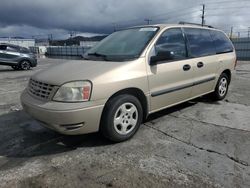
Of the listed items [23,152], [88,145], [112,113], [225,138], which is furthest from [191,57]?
[23,152]

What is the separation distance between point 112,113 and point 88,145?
2.12 feet

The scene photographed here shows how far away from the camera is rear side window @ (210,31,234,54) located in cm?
534

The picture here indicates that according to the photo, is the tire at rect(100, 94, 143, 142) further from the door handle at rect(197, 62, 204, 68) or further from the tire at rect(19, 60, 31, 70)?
the tire at rect(19, 60, 31, 70)

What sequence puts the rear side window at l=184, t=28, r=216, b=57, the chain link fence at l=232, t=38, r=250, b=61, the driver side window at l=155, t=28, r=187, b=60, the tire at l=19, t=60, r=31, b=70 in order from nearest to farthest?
the driver side window at l=155, t=28, r=187, b=60, the rear side window at l=184, t=28, r=216, b=57, the tire at l=19, t=60, r=31, b=70, the chain link fence at l=232, t=38, r=250, b=61

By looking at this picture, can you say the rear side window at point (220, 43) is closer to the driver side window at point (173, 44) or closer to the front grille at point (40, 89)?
the driver side window at point (173, 44)

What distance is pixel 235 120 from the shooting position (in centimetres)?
439

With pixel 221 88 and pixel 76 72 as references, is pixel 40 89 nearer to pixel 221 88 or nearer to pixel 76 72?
pixel 76 72

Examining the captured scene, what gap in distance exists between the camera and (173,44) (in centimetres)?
420

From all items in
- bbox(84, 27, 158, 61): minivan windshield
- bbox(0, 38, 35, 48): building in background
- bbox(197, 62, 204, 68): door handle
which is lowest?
bbox(197, 62, 204, 68): door handle

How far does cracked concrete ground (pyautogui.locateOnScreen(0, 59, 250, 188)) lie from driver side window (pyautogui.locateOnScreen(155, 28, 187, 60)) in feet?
4.00

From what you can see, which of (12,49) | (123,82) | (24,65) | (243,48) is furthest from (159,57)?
(243,48)

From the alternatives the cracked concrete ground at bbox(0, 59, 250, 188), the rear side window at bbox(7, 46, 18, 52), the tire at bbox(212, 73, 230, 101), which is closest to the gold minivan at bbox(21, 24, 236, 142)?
the cracked concrete ground at bbox(0, 59, 250, 188)

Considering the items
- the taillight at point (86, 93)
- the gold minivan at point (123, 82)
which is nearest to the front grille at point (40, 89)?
the gold minivan at point (123, 82)

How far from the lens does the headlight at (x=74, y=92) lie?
2998mm
